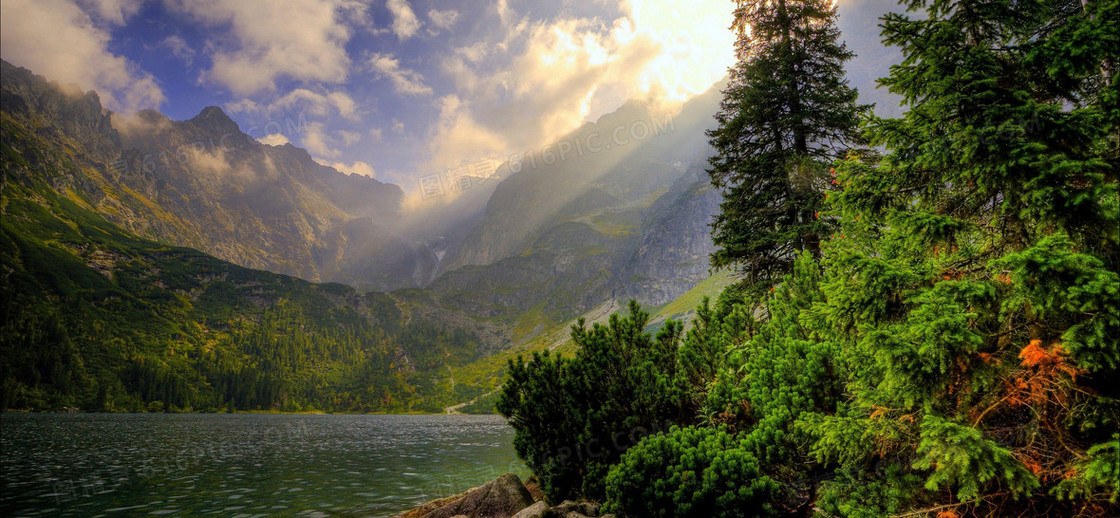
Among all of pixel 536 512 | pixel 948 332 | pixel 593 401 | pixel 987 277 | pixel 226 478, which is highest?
pixel 987 277

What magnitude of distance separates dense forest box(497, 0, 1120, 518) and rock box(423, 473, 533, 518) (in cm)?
306

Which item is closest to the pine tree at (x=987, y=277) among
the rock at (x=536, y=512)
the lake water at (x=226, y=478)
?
the rock at (x=536, y=512)

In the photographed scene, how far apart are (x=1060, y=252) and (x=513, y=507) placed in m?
12.1

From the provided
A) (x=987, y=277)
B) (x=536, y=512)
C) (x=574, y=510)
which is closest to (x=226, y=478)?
(x=536, y=512)

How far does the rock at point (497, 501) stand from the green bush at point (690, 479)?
5.16 meters

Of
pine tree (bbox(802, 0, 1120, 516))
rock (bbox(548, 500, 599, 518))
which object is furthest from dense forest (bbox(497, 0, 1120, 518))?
rock (bbox(548, 500, 599, 518))

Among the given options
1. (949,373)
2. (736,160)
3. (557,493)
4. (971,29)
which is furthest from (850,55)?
(557,493)

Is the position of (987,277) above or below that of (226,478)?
above

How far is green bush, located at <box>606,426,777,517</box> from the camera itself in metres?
7.14

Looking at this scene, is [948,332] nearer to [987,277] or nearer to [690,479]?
[987,277]

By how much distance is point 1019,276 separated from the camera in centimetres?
455

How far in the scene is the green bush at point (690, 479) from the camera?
7.14 meters

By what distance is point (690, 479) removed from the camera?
23.9 ft

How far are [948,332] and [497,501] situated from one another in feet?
37.6
